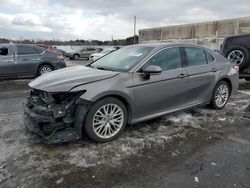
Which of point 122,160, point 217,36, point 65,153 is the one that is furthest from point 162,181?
point 217,36

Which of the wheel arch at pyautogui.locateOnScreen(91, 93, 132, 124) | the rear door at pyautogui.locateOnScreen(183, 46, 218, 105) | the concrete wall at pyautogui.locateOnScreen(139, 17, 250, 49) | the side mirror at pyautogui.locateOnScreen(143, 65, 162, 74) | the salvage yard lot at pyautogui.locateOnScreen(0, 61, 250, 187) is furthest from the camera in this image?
the concrete wall at pyautogui.locateOnScreen(139, 17, 250, 49)

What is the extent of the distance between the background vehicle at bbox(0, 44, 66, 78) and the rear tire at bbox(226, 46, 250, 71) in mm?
6588

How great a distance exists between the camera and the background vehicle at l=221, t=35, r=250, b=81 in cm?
841

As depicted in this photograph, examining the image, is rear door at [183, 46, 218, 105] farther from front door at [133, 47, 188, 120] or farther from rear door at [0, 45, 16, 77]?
rear door at [0, 45, 16, 77]

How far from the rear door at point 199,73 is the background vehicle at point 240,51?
3.43m

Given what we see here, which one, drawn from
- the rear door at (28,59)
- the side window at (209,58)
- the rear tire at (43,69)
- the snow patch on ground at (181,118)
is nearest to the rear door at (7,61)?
the rear door at (28,59)

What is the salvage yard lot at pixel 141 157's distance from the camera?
9.65 ft

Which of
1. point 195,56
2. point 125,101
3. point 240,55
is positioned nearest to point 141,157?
point 125,101

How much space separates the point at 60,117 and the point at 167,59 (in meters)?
2.19

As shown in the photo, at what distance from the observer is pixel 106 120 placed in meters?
3.91

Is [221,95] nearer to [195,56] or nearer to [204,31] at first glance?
[195,56]

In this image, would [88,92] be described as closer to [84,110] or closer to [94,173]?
[84,110]

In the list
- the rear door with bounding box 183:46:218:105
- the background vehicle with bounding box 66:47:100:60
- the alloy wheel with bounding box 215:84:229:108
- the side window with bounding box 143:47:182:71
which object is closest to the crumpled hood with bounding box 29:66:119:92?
the side window with bounding box 143:47:182:71

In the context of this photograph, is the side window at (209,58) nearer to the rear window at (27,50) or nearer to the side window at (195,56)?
the side window at (195,56)
